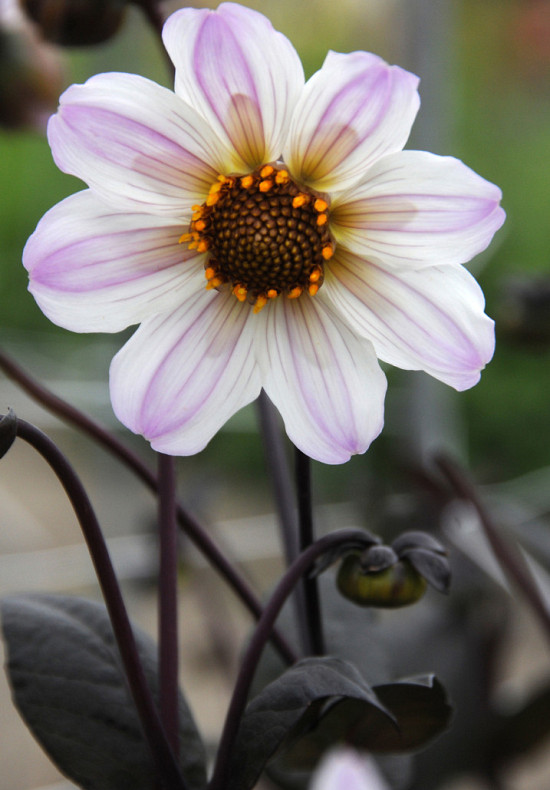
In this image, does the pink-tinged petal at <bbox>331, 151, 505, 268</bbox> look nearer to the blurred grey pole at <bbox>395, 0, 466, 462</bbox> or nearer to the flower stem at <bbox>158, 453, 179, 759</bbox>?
the flower stem at <bbox>158, 453, 179, 759</bbox>

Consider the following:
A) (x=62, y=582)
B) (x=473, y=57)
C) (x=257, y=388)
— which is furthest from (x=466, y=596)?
(x=473, y=57)

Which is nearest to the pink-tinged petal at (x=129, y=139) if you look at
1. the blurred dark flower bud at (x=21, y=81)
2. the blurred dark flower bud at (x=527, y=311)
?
the blurred dark flower bud at (x=21, y=81)

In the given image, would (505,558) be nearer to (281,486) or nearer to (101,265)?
(281,486)

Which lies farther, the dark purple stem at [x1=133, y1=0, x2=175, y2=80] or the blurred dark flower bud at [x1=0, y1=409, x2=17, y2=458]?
the dark purple stem at [x1=133, y1=0, x2=175, y2=80]

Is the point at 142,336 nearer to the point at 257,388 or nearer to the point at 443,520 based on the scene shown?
the point at 257,388

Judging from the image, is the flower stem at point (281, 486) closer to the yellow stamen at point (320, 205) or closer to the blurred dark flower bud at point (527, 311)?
the yellow stamen at point (320, 205)

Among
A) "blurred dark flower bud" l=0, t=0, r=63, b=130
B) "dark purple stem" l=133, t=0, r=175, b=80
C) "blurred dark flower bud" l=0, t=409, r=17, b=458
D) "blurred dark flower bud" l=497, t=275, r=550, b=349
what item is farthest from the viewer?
"blurred dark flower bud" l=497, t=275, r=550, b=349

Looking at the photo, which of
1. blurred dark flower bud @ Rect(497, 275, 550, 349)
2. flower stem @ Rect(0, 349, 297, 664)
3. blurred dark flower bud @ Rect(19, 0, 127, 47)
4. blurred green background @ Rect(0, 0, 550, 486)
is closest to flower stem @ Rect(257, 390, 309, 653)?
flower stem @ Rect(0, 349, 297, 664)
